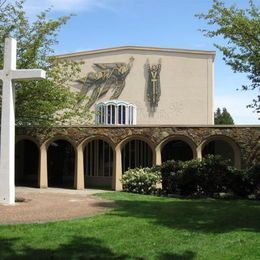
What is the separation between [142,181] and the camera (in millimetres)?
22000

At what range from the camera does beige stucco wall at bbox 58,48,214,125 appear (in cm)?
3173

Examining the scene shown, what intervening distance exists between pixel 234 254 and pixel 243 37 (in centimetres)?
768

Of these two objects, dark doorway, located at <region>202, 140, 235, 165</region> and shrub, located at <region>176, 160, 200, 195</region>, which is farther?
dark doorway, located at <region>202, 140, 235, 165</region>

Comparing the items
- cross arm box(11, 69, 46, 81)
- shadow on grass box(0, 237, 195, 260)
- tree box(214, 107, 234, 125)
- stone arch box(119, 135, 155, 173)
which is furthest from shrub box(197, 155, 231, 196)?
tree box(214, 107, 234, 125)

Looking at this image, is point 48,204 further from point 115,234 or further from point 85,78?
point 85,78

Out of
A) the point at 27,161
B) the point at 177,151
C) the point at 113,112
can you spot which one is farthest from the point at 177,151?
the point at 27,161

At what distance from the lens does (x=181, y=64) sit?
32.1m

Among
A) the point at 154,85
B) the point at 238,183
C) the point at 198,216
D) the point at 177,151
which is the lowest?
the point at 198,216

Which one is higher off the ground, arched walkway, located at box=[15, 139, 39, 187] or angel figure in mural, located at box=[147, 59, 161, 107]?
angel figure in mural, located at box=[147, 59, 161, 107]

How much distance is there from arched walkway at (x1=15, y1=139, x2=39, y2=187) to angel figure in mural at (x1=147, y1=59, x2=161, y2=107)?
26.6 feet

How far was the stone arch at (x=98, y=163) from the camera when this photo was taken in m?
27.2

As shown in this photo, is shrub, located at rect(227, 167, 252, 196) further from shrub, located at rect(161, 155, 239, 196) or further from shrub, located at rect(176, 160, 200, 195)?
shrub, located at rect(176, 160, 200, 195)

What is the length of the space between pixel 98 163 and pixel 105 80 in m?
7.03

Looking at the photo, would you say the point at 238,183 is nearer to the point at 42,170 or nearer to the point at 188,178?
the point at 188,178
